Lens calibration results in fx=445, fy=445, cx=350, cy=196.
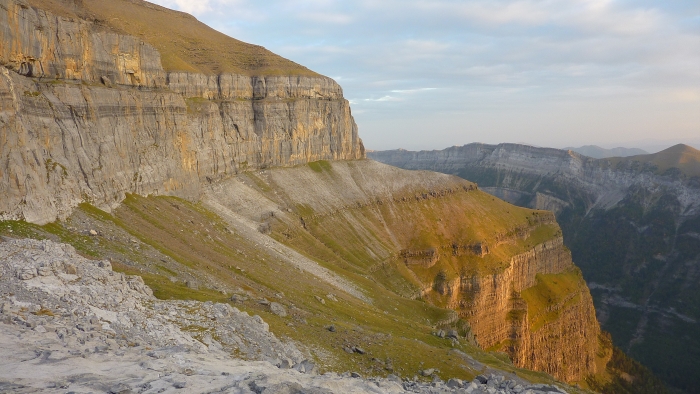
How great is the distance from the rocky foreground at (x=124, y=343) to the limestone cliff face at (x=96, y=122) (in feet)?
53.6

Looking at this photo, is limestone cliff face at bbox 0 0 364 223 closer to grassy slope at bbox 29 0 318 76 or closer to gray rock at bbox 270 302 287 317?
grassy slope at bbox 29 0 318 76

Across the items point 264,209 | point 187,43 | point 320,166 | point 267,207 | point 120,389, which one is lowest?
point 264,209

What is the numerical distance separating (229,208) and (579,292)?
4301 inches

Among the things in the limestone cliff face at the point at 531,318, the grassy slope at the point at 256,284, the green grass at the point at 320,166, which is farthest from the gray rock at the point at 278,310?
the green grass at the point at 320,166

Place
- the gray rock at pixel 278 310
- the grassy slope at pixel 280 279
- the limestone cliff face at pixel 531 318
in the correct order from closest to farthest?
the grassy slope at pixel 280 279
the gray rock at pixel 278 310
the limestone cliff face at pixel 531 318

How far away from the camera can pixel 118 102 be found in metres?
70.3

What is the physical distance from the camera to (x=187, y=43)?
12988 centimetres

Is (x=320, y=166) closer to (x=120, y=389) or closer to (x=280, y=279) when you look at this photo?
(x=280, y=279)

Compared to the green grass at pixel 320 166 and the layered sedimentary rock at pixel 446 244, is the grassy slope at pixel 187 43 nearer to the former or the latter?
the green grass at pixel 320 166

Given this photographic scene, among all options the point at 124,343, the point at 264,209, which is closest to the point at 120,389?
the point at 124,343

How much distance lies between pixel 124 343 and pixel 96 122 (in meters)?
49.6

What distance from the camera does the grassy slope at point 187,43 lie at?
11700cm

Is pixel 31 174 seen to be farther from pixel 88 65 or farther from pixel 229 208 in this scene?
pixel 229 208

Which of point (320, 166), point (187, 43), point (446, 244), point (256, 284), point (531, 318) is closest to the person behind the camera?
point (256, 284)
